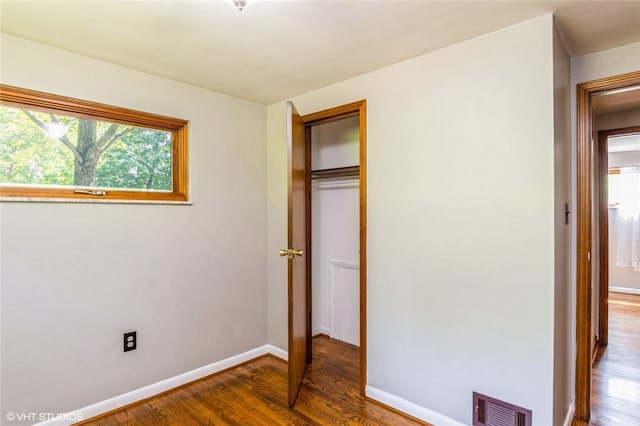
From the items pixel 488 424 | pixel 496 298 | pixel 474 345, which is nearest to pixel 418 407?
pixel 488 424

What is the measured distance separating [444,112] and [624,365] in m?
2.70

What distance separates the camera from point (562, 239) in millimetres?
1809

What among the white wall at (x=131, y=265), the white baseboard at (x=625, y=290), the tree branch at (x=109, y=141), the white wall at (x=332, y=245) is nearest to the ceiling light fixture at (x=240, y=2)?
the white wall at (x=131, y=265)

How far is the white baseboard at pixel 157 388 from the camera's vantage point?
6.54ft

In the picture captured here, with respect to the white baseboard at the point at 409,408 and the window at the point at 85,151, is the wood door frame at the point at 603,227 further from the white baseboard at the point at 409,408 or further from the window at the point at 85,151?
the window at the point at 85,151

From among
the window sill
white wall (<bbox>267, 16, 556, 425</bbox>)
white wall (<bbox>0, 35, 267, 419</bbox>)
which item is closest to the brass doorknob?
white wall (<bbox>267, 16, 556, 425</bbox>)

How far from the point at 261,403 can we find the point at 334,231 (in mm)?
1613

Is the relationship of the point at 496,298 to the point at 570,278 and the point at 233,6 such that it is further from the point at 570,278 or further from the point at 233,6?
the point at 233,6

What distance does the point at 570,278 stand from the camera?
2.07 m

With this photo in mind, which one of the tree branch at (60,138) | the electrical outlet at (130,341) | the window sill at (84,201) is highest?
the tree branch at (60,138)

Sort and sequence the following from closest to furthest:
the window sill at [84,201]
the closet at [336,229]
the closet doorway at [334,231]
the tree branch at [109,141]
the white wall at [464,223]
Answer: the white wall at [464,223] < the window sill at [84,201] < the tree branch at [109,141] < the closet doorway at [334,231] < the closet at [336,229]

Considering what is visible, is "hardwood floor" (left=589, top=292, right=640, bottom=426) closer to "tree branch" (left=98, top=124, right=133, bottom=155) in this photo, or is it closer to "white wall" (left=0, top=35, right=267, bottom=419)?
"white wall" (left=0, top=35, right=267, bottom=419)

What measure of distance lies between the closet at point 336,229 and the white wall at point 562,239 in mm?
1512

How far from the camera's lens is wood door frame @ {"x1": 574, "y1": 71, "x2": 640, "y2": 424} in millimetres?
2061
